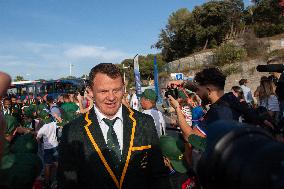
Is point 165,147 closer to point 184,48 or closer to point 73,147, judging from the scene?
point 73,147

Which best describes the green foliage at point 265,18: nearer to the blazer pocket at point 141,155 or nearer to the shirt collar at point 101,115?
the shirt collar at point 101,115

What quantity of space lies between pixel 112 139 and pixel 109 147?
0.26 feet

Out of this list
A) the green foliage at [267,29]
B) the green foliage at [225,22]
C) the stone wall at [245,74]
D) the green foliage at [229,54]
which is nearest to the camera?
the stone wall at [245,74]

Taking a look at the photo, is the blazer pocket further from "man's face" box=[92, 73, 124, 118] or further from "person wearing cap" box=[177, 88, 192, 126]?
"person wearing cap" box=[177, 88, 192, 126]

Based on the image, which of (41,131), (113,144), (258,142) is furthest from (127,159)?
(41,131)

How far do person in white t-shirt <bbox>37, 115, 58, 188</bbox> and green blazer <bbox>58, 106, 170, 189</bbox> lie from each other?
4682 mm

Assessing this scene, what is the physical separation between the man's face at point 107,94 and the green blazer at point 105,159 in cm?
11

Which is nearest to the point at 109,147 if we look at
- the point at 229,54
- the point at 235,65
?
the point at 235,65

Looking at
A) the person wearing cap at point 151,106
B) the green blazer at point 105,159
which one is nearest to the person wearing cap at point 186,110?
the person wearing cap at point 151,106

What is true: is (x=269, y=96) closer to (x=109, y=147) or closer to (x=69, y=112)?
(x=69, y=112)

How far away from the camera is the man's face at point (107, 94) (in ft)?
10.1

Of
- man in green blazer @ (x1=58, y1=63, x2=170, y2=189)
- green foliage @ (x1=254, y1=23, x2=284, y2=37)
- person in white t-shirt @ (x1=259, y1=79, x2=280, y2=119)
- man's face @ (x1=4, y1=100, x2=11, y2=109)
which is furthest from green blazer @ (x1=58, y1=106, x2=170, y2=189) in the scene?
green foliage @ (x1=254, y1=23, x2=284, y2=37)

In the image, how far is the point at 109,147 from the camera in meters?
2.89

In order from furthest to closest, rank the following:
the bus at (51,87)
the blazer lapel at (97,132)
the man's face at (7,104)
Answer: the bus at (51,87) → the man's face at (7,104) → the blazer lapel at (97,132)
